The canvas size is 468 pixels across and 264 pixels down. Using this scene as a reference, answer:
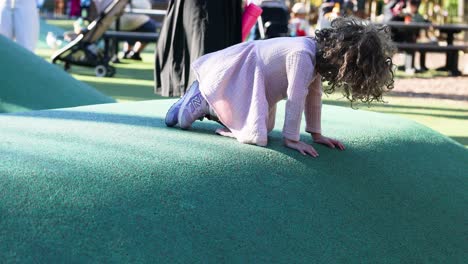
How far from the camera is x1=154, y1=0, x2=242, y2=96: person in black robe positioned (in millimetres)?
7082

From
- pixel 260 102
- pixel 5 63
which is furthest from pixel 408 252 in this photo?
pixel 5 63

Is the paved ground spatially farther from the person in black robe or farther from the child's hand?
the child's hand

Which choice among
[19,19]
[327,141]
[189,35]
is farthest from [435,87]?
[327,141]

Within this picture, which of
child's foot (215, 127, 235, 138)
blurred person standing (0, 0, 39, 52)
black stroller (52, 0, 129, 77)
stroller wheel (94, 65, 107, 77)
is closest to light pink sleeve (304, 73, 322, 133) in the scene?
child's foot (215, 127, 235, 138)

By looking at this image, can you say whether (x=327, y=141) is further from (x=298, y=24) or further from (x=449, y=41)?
(x=449, y=41)

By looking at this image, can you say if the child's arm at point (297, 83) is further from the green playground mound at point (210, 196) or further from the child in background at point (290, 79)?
the green playground mound at point (210, 196)

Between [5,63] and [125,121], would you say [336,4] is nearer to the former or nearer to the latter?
[5,63]

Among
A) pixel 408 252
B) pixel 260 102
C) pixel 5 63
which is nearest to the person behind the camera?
pixel 408 252

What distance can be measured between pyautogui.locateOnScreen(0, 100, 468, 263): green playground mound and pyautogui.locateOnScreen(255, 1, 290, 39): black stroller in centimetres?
778

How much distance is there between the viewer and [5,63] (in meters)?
7.01

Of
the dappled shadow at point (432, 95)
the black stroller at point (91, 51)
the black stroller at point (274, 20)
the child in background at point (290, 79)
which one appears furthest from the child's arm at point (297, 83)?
the black stroller at point (274, 20)

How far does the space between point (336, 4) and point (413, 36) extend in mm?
2069

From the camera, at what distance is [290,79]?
416 cm

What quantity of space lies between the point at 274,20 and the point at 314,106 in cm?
866
